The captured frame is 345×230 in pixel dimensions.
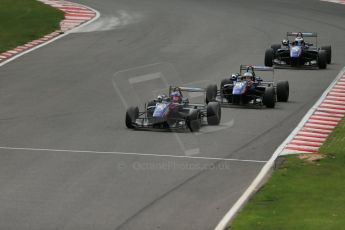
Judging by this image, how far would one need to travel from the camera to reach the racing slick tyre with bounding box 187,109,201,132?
25.9 metres

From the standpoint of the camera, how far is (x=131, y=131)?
26.1m

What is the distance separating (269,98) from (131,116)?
5.25 meters

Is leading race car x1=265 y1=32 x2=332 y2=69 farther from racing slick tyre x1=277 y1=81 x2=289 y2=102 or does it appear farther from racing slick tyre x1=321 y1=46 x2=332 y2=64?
racing slick tyre x1=277 y1=81 x2=289 y2=102

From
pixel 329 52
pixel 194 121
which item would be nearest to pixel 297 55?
pixel 329 52

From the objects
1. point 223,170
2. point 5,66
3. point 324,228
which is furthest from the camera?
point 5,66

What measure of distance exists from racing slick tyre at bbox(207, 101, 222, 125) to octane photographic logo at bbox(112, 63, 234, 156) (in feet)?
0.60

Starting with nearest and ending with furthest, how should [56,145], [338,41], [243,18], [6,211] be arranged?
[6,211] → [56,145] → [338,41] → [243,18]

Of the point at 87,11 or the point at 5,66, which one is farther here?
the point at 87,11

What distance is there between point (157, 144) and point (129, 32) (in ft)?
72.5

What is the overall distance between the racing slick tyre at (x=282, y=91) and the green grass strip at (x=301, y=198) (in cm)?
715

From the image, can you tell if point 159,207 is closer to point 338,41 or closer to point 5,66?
point 5,66

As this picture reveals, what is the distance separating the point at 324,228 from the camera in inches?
662

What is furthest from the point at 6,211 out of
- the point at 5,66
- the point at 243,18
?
the point at 243,18

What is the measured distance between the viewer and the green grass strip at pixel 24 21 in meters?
43.8
